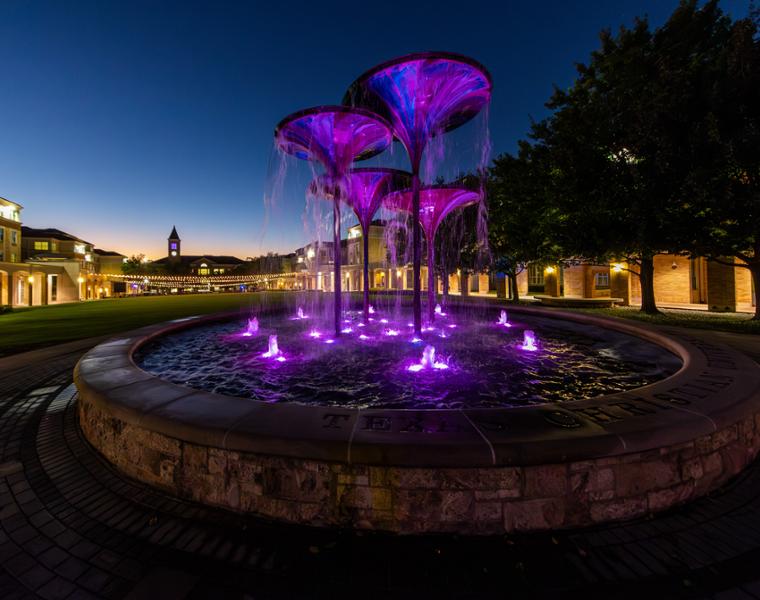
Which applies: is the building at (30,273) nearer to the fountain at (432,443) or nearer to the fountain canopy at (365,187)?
the fountain canopy at (365,187)

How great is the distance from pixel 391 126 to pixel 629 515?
10218mm

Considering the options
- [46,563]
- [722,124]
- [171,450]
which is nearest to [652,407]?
[171,450]

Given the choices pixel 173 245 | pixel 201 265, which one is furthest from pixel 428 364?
pixel 173 245

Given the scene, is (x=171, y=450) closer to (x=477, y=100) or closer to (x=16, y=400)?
(x=16, y=400)

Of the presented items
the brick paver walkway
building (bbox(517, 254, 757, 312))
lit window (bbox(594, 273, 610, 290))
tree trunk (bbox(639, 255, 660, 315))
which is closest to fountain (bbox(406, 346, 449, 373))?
the brick paver walkway

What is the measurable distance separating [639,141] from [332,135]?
12044 mm

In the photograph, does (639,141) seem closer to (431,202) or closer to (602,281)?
(431,202)

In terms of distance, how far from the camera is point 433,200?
14789mm

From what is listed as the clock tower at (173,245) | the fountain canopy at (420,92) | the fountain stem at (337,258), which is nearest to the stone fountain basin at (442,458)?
the fountain stem at (337,258)

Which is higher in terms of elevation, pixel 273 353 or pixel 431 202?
pixel 431 202

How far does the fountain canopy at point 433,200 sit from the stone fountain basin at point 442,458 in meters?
12.0

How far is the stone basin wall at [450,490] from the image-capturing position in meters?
2.65

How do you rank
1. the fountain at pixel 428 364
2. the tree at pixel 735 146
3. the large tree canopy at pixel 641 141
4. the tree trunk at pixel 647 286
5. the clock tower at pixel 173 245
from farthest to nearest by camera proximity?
the clock tower at pixel 173 245
the tree trunk at pixel 647 286
the large tree canopy at pixel 641 141
the tree at pixel 735 146
the fountain at pixel 428 364

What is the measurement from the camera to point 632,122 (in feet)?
44.9
